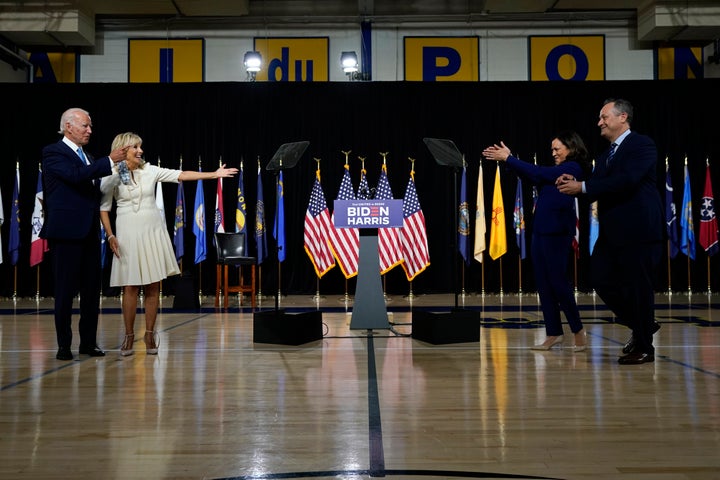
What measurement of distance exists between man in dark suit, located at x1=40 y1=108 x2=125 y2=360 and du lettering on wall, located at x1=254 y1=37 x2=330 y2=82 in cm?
772

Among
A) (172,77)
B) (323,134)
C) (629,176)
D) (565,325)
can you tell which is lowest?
(565,325)

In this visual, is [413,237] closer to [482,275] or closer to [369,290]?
[482,275]

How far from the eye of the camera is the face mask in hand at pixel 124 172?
3740mm

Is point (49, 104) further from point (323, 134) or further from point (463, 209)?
point (463, 209)

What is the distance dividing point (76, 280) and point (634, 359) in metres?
3.14

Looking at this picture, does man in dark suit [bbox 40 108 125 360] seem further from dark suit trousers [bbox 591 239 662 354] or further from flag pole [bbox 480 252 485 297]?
flag pole [bbox 480 252 485 297]

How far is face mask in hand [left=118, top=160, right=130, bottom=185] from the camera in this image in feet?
12.3

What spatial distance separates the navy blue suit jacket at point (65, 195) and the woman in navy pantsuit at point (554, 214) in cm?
232

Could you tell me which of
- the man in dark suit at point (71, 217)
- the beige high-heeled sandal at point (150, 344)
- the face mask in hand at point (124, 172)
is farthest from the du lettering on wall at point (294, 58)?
the beige high-heeled sandal at point (150, 344)

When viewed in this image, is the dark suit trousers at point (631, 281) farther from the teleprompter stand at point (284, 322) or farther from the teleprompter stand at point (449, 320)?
the teleprompter stand at point (284, 322)

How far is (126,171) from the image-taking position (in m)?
3.75

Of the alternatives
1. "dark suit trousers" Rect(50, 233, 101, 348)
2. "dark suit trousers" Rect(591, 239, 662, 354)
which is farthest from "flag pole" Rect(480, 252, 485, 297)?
"dark suit trousers" Rect(50, 233, 101, 348)

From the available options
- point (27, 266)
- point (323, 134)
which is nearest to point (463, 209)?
point (323, 134)

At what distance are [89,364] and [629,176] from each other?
3104 mm
